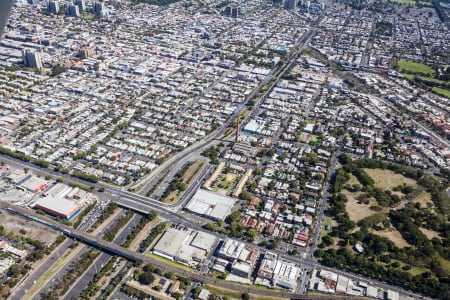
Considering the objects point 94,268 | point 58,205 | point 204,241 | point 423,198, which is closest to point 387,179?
point 423,198

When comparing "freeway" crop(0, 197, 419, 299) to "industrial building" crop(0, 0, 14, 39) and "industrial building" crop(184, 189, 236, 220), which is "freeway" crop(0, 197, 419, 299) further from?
"industrial building" crop(0, 0, 14, 39)

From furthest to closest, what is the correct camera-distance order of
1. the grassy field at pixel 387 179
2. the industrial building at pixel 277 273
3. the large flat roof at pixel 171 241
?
1. the grassy field at pixel 387 179
2. the large flat roof at pixel 171 241
3. the industrial building at pixel 277 273

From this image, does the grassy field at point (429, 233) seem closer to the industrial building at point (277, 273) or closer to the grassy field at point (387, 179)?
the grassy field at point (387, 179)

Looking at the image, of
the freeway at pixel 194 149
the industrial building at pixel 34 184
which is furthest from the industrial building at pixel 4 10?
the industrial building at pixel 34 184

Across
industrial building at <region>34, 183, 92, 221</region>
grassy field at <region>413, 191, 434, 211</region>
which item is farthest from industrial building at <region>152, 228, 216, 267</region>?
grassy field at <region>413, 191, 434, 211</region>

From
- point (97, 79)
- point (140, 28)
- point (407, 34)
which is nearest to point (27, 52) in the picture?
point (97, 79)

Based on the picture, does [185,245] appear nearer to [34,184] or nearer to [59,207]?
[59,207]
